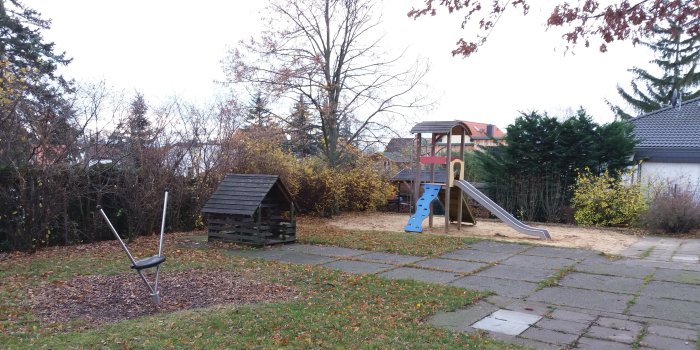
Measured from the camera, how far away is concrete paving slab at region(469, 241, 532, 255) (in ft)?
35.4

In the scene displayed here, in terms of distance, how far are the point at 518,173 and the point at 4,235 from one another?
15.1 m

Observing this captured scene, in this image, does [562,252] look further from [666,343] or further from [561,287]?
[666,343]

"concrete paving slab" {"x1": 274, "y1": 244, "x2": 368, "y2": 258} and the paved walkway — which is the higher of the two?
"concrete paving slab" {"x1": 274, "y1": 244, "x2": 368, "y2": 258}

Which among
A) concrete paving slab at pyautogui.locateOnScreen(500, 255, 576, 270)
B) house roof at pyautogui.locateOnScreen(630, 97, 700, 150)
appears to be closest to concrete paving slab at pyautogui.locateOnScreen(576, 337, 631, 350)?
concrete paving slab at pyautogui.locateOnScreen(500, 255, 576, 270)

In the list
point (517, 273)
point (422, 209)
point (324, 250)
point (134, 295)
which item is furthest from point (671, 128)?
point (134, 295)

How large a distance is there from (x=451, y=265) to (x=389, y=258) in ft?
3.73

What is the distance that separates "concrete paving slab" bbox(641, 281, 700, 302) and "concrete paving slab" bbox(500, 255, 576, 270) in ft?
5.09

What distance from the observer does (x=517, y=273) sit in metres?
8.37

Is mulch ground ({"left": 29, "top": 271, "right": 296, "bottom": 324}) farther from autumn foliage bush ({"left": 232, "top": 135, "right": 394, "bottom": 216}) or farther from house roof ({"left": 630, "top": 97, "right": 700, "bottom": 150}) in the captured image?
house roof ({"left": 630, "top": 97, "right": 700, "bottom": 150})

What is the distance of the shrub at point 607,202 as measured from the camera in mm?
15773

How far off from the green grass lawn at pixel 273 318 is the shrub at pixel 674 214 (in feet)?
32.7

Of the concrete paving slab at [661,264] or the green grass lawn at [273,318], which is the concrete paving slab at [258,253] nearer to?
the green grass lawn at [273,318]

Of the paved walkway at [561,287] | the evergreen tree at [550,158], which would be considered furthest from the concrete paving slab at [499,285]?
the evergreen tree at [550,158]

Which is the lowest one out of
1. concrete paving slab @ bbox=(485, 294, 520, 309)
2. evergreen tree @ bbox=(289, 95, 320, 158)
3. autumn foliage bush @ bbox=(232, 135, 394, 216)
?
concrete paving slab @ bbox=(485, 294, 520, 309)
